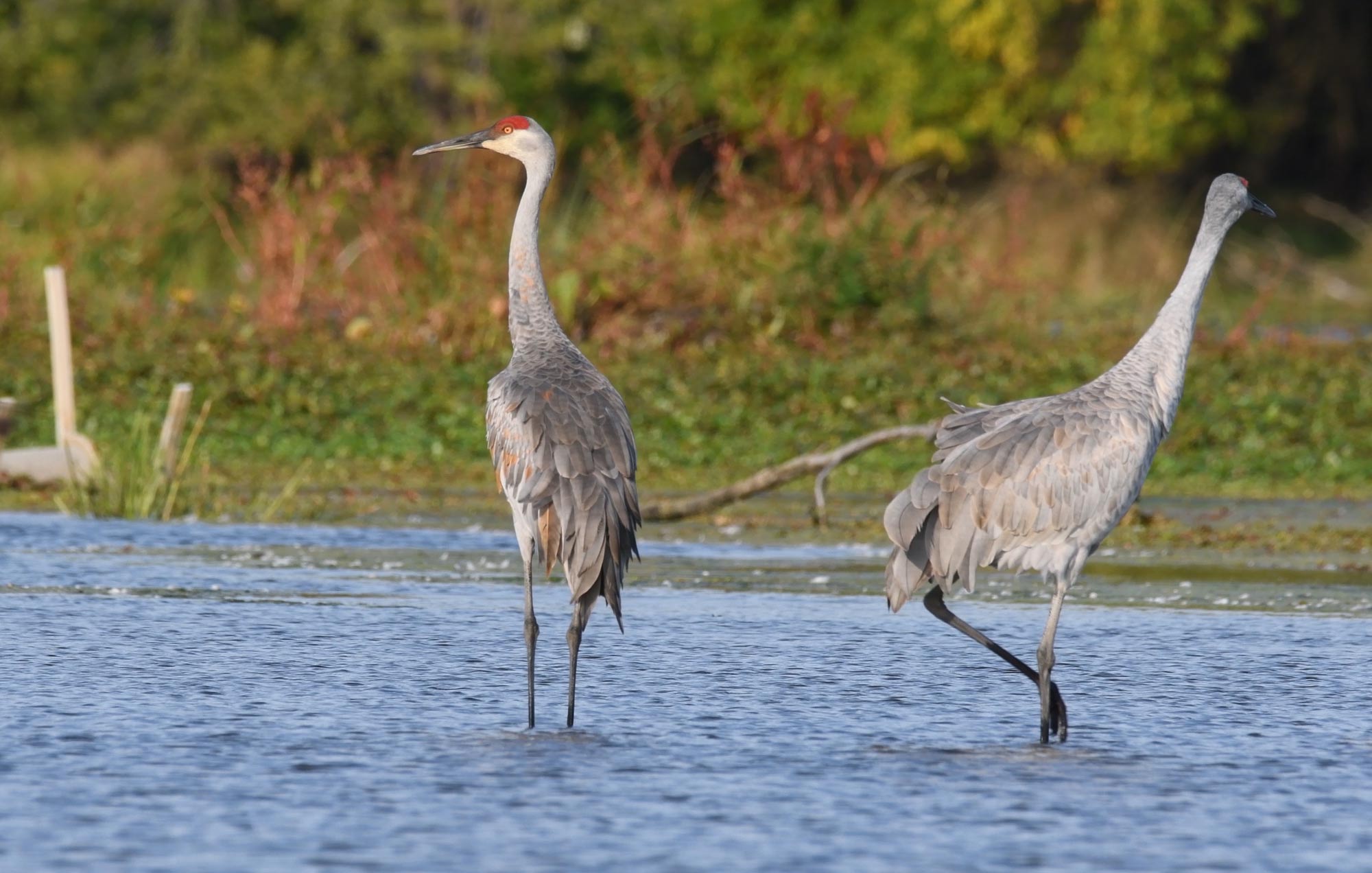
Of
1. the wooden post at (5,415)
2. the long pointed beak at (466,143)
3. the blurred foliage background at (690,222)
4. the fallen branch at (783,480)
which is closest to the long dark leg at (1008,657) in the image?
the long pointed beak at (466,143)

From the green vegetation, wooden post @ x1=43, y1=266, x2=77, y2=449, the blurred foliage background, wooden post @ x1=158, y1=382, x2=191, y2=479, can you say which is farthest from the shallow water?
the green vegetation

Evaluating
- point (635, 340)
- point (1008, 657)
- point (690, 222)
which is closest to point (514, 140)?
point (1008, 657)

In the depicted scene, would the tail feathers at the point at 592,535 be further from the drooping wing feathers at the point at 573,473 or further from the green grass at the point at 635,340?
the green grass at the point at 635,340

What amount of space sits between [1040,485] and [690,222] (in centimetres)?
1232

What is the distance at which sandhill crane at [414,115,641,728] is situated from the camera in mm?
7301

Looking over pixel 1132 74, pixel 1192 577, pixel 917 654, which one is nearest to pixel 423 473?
pixel 1192 577

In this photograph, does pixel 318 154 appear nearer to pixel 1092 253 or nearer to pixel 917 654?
pixel 1092 253

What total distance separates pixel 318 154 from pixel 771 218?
1012 centimetres

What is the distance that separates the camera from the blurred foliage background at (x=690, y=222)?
16.4 metres

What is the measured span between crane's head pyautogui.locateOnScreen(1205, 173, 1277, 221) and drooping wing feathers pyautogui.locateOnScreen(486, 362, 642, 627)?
7.61ft

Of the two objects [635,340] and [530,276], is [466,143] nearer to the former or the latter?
[530,276]

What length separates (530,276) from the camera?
28.2ft

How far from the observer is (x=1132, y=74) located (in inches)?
1261

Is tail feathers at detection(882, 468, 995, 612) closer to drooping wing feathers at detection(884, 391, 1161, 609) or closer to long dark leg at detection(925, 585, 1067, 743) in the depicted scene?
drooping wing feathers at detection(884, 391, 1161, 609)
